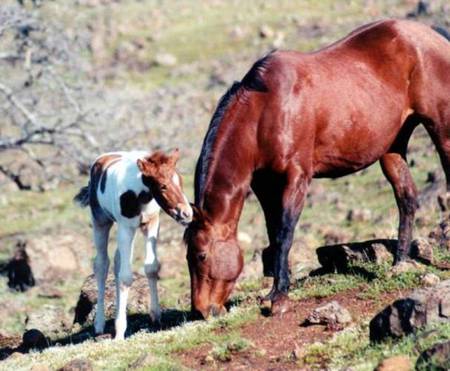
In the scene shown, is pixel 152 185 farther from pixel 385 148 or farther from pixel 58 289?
pixel 58 289

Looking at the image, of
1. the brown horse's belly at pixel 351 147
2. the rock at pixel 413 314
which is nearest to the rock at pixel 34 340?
the brown horse's belly at pixel 351 147

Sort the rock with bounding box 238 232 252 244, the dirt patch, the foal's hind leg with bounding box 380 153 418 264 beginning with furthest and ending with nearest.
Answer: the rock with bounding box 238 232 252 244 < the foal's hind leg with bounding box 380 153 418 264 < the dirt patch

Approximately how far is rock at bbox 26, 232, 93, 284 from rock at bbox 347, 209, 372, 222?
477 cm

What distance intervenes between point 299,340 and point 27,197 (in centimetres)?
1807

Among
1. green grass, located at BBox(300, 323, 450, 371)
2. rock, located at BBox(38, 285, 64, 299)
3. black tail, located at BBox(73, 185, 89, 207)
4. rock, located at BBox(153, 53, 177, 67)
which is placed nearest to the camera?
green grass, located at BBox(300, 323, 450, 371)

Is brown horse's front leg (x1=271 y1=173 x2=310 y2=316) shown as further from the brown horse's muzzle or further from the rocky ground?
the brown horse's muzzle

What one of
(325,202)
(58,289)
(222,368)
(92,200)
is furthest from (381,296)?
(325,202)

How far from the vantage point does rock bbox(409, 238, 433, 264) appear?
11.2m

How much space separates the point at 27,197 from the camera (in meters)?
26.5

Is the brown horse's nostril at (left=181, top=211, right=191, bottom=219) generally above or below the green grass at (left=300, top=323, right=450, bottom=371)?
above

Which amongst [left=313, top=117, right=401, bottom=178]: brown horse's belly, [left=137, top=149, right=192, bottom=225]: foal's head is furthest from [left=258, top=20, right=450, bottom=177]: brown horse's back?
[left=137, top=149, right=192, bottom=225]: foal's head

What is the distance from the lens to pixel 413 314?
8.24m

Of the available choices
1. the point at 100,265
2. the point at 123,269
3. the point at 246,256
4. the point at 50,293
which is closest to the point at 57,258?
the point at 50,293

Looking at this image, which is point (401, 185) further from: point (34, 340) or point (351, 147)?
point (34, 340)
